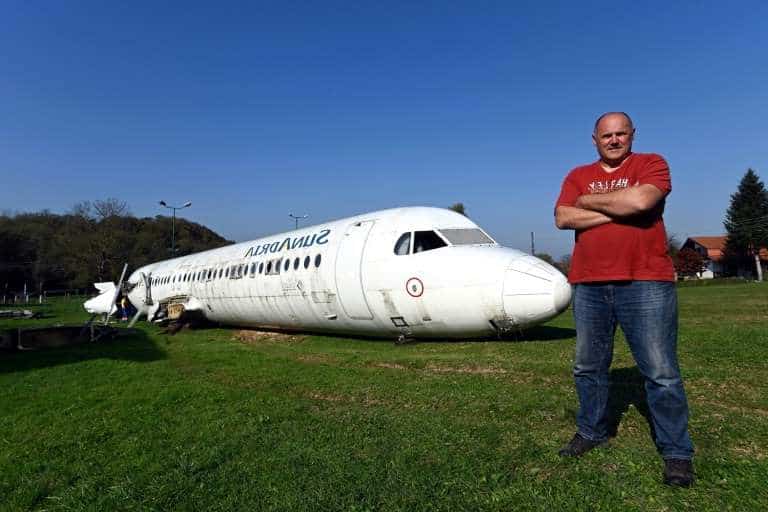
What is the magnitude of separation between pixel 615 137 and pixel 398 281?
6361mm

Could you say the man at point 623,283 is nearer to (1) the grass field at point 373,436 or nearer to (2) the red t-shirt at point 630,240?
(2) the red t-shirt at point 630,240

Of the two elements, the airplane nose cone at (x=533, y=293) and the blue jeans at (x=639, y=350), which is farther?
the airplane nose cone at (x=533, y=293)

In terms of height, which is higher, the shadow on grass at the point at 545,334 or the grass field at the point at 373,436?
the shadow on grass at the point at 545,334

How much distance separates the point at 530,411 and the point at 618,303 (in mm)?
1962

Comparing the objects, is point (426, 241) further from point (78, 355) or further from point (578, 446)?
point (78, 355)

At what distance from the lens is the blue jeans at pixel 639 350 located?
11.0 ft

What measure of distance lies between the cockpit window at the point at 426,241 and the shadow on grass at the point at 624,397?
13.8 ft

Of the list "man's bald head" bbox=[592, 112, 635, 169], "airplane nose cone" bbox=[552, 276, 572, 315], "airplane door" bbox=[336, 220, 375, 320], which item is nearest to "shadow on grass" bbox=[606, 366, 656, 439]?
"airplane nose cone" bbox=[552, 276, 572, 315]

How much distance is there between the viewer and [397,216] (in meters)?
10.7

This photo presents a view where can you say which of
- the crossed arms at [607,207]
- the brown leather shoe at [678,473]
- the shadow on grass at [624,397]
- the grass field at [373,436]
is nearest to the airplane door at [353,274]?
the grass field at [373,436]

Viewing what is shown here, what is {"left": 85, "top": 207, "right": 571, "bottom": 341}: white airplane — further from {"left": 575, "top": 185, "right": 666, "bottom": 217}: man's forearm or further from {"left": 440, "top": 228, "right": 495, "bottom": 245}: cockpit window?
{"left": 575, "top": 185, "right": 666, "bottom": 217}: man's forearm

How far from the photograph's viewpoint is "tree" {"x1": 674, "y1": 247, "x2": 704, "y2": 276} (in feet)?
222

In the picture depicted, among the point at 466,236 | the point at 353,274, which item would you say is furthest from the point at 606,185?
the point at 353,274

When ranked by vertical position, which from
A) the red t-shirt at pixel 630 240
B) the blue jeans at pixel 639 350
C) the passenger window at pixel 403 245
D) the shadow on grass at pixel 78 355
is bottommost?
the shadow on grass at pixel 78 355
